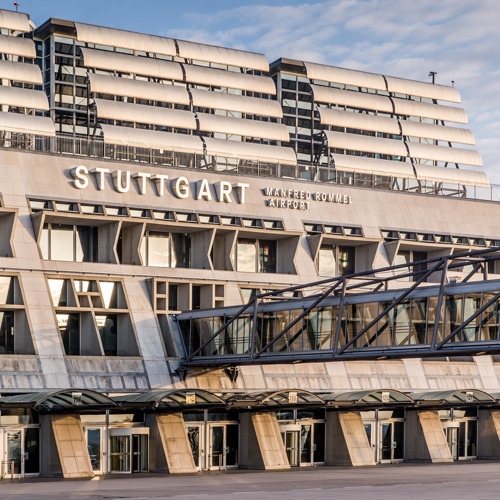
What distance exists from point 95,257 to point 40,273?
17.6 feet

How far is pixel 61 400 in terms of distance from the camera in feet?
149

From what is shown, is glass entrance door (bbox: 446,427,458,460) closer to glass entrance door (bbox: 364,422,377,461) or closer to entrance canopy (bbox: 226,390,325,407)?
glass entrance door (bbox: 364,422,377,461)

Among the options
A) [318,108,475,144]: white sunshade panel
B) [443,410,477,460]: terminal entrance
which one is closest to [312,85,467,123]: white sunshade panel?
[318,108,475,144]: white sunshade panel

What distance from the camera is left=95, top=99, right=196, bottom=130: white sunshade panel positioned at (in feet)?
228

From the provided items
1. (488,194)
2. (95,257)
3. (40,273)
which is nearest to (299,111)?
(488,194)

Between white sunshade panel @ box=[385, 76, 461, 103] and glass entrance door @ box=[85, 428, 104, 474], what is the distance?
4765cm

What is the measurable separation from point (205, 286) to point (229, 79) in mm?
24870

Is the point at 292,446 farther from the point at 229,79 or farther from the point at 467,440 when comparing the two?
the point at 229,79

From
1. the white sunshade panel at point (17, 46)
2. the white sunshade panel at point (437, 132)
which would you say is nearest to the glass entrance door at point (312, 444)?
the white sunshade panel at point (17, 46)

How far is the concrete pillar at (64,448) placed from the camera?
46.2m

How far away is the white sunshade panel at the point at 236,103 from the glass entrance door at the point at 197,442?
29875mm

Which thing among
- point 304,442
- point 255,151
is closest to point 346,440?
point 304,442

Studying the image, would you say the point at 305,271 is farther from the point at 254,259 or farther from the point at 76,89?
the point at 76,89

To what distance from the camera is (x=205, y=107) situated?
75.1m
